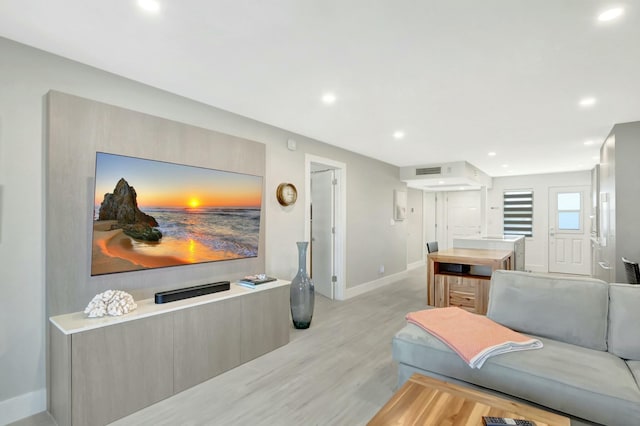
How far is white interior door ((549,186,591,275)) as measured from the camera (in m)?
7.14

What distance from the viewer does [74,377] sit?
186 centimetres

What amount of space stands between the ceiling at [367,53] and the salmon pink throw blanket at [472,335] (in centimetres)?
187

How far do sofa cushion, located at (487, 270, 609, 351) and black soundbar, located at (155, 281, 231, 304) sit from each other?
91.1 inches

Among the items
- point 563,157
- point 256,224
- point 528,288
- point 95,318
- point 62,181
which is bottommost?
point 95,318

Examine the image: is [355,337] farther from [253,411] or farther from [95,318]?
[95,318]

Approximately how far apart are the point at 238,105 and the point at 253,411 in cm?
262

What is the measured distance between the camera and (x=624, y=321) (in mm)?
1955

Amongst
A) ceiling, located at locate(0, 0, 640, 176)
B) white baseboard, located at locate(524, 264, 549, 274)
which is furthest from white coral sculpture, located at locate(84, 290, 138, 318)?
white baseboard, located at locate(524, 264, 549, 274)

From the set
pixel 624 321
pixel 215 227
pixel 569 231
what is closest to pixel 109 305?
pixel 215 227

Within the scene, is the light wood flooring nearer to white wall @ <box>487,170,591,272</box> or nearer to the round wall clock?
the round wall clock

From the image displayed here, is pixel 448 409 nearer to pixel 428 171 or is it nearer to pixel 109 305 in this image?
pixel 109 305

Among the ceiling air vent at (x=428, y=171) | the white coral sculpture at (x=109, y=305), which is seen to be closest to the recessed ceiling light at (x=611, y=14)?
the white coral sculpture at (x=109, y=305)

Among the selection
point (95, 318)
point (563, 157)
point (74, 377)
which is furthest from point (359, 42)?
point (563, 157)

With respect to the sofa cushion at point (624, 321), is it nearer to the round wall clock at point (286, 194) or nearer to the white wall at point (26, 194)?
the round wall clock at point (286, 194)
